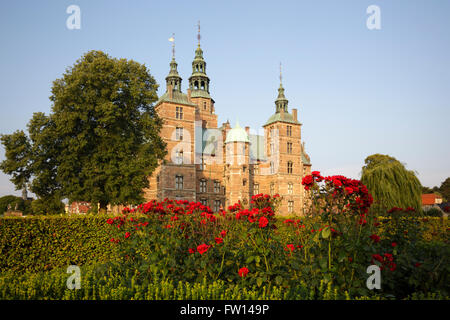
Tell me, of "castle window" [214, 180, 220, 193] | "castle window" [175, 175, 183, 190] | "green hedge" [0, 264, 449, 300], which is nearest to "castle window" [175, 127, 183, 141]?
"castle window" [175, 175, 183, 190]

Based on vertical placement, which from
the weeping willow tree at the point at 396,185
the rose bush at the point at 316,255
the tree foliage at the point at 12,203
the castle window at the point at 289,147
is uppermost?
the castle window at the point at 289,147

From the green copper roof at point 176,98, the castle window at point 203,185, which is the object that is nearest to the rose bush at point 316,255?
the green copper roof at point 176,98

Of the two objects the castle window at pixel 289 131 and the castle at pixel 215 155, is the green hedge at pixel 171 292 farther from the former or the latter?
the castle window at pixel 289 131

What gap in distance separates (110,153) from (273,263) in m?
17.7

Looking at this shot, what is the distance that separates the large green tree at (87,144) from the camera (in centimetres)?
2045

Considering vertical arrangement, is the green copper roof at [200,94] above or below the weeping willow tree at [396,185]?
above

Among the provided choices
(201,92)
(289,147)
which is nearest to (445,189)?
(289,147)

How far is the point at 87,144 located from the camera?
21484mm

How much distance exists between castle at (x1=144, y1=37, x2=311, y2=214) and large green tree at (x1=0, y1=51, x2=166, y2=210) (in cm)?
1479

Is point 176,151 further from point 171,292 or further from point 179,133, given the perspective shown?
point 171,292

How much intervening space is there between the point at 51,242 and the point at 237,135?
118ft

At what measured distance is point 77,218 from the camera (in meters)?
13.3
